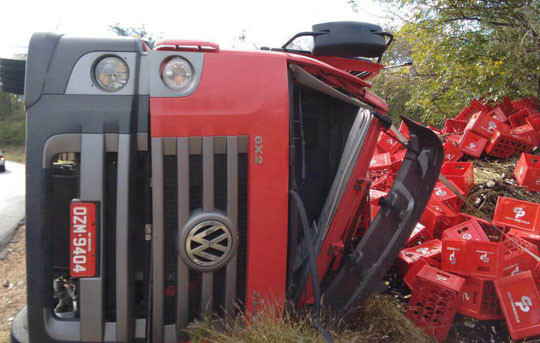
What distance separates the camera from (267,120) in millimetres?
1924

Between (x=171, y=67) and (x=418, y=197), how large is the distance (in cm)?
174

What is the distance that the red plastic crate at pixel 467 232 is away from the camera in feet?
11.7

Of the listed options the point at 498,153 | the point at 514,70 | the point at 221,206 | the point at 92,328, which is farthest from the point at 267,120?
the point at 514,70

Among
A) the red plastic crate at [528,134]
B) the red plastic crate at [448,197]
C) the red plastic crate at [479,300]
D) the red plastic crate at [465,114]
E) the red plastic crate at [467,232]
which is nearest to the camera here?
the red plastic crate at [479,300]

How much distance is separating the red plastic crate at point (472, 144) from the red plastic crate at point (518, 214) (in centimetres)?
177

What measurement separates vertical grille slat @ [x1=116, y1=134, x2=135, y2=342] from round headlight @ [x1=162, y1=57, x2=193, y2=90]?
338 millimetres

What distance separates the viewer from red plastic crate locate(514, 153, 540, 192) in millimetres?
4723

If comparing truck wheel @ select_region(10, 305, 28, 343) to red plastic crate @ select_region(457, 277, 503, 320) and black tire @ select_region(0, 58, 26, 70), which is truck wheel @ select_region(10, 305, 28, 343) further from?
red plastic crate @ select_region(457, 277, 503, 320)

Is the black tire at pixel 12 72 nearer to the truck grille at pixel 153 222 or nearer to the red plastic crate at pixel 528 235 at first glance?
the truck grille at pixel 153 222

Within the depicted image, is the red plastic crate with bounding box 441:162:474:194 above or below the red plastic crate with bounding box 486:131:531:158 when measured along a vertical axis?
below

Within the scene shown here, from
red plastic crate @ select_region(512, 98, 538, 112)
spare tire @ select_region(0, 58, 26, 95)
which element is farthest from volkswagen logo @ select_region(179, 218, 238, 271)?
red plastic crate @ select_region(512, 98, 538, 112)

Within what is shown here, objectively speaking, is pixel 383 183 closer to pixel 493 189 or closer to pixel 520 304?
pixel 493 189

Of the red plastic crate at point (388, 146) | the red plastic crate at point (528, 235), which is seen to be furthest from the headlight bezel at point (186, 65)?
the red plastic crate at point (388, 146)

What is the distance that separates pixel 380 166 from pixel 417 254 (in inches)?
73.8
